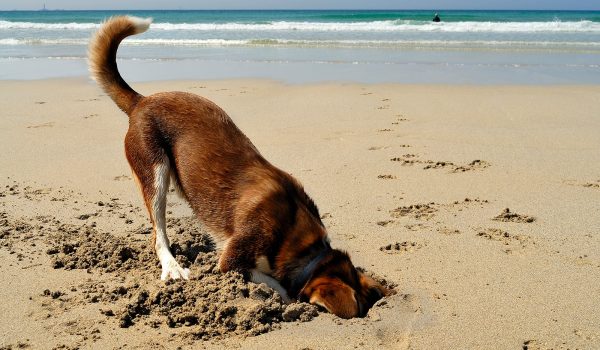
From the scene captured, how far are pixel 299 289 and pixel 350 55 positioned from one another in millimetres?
15637

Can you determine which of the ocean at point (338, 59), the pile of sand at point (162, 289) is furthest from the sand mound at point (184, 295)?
the ocean at point (338, 59)

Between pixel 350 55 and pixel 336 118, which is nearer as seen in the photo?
pixel 336 118

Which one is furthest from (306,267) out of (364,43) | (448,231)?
(364,43)

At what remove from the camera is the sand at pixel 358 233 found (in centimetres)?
339

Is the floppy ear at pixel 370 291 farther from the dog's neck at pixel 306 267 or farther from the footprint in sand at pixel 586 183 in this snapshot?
the footprint in sand at pixel 586 183

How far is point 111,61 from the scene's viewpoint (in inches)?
186

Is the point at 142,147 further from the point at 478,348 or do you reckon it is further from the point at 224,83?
the point at 224,83

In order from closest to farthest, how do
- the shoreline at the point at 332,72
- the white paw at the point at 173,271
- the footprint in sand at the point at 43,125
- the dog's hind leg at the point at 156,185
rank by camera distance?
1. the white paw at the point at 173,271
2. the dog's hind leg at the point at 156,185
3. the footprint in sand at the point at 43,125
4. the shoreline at the point at 332,72

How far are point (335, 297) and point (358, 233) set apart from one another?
1.64 m

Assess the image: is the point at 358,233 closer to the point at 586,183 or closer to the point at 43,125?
the point at 586,183

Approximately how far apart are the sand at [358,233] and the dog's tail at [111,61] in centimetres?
108

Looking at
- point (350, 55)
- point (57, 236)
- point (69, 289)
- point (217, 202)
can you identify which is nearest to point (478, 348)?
point (217, 202)

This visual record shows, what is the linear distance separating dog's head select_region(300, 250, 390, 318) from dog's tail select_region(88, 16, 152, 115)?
2.16 m

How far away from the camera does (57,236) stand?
184 inches
